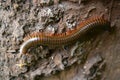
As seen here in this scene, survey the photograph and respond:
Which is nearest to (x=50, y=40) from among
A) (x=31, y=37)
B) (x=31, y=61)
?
(x=31, y=37)

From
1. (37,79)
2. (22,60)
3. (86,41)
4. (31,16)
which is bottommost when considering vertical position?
(37,79)

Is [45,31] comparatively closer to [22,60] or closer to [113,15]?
[22,60]

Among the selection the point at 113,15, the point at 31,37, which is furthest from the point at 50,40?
the point at 113,15

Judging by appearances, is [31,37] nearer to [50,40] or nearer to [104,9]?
[50,40]

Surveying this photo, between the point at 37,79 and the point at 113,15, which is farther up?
the point at 113,15

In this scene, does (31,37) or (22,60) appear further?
(22,60)

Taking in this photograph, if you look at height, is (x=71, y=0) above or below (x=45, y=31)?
above
